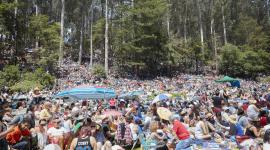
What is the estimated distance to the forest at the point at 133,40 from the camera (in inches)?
1602

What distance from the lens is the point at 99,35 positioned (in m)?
49.9

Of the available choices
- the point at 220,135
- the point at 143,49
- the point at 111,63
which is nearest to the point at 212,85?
the point at 143,49

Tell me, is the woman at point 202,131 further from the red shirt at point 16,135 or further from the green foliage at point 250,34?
the green foliage at point 250,34

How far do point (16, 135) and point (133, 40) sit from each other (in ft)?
120

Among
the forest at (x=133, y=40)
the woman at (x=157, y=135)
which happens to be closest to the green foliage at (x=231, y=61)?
the forest at (x=133, y=40)

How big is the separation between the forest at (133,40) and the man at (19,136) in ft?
92.8

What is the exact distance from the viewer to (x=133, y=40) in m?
45.2

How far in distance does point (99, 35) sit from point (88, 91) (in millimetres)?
35501

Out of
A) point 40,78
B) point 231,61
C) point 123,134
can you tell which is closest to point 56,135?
point 123,134

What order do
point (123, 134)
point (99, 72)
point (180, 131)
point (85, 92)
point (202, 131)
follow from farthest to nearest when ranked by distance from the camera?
point (99, 72) < point (85, 92) < point (123, 134) < point (202, 131) < point (180, 131)

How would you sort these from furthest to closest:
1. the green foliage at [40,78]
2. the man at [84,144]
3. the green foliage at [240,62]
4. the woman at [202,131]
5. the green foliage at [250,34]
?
1. the green foliage at [250,34]
2. the green foliage at [240,62]
3. the green foliage at [40,78]
4. the woman at [202,131]
5. the man at [84,144]

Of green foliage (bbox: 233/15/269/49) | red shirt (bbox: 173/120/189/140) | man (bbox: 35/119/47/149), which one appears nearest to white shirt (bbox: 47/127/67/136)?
man (bbox: 35/119/47/149)

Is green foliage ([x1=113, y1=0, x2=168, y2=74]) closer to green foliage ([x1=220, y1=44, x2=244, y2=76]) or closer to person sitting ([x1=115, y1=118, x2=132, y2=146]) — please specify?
green foliage ([x1=220, y1=44, x2=244, y2=76])

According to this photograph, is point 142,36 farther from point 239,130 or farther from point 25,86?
point 239,130
